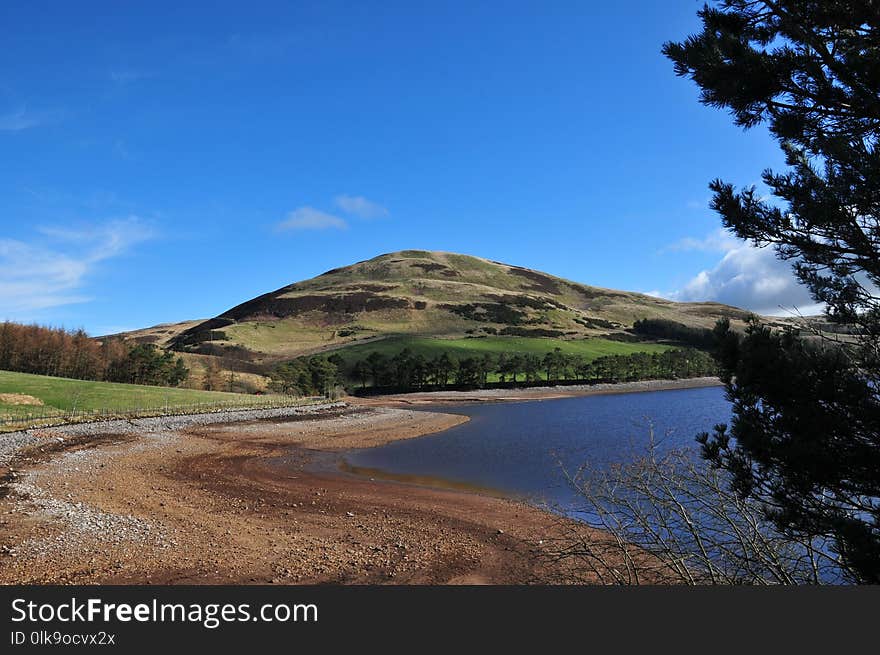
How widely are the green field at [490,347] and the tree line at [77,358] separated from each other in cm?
5777

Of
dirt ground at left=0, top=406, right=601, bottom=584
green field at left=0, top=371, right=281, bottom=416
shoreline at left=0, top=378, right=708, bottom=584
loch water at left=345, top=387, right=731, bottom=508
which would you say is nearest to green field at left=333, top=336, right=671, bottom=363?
green field at left=0, top=371, right=281, bottom=416

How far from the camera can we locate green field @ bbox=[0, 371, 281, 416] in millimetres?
48438

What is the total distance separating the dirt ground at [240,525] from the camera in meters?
13.2

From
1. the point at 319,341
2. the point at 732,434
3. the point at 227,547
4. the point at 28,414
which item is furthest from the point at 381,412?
the point at 319,341

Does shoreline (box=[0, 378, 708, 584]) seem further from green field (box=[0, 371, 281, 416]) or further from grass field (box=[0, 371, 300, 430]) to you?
green field (box=[0, 371, 281, 416])

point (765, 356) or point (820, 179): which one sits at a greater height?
point (820, 179)

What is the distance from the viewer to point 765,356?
6.18m

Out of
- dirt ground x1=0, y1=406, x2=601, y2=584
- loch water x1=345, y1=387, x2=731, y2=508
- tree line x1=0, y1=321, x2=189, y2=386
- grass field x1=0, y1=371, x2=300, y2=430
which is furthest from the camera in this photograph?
tree line x1=0, y1=321, x2=189, y2=386

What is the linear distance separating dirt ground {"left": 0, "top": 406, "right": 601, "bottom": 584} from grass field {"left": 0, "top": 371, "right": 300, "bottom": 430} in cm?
1612

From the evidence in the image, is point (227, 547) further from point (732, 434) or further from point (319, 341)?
point (319, 341)

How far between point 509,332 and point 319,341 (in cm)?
6775

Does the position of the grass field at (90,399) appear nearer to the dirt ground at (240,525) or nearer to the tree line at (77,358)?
the dirt ground at (240,525)

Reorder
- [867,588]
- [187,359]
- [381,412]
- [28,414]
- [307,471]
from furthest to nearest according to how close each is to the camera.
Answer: [187,359] < [381,412] < [28,414] < [307,471] < [867,588]

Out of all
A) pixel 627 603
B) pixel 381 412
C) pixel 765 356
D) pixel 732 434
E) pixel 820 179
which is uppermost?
pixel 820 179
